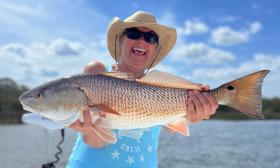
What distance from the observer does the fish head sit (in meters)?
3.47

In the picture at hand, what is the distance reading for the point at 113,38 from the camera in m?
4.88

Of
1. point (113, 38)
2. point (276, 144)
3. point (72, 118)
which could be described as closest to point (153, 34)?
point (113, 38)

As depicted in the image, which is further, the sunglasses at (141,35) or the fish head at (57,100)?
the sunglasses at (141,35)

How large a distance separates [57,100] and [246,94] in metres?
1.61

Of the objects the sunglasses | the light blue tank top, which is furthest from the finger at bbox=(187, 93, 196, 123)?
the sunglasses

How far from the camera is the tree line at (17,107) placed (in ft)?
197

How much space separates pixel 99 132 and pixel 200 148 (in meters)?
22.2

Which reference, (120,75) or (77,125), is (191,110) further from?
(77,125)

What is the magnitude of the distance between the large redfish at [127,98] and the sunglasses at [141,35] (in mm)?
650

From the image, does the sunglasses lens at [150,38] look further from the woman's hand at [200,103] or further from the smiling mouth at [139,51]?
the woman's hand at [200,103]

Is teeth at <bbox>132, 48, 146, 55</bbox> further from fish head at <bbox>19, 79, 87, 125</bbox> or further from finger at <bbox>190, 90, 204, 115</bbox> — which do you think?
fish head at <bbox>19, 79, 87, 125</bbox>

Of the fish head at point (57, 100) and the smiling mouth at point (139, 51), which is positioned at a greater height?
the smiling mouth at point (139, 51)

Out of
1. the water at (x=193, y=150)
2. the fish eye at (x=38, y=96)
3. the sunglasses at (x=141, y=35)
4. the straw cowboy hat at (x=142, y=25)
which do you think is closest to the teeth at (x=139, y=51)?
the sunglasses at (x=141, y=35)

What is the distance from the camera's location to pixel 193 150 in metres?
24.5
